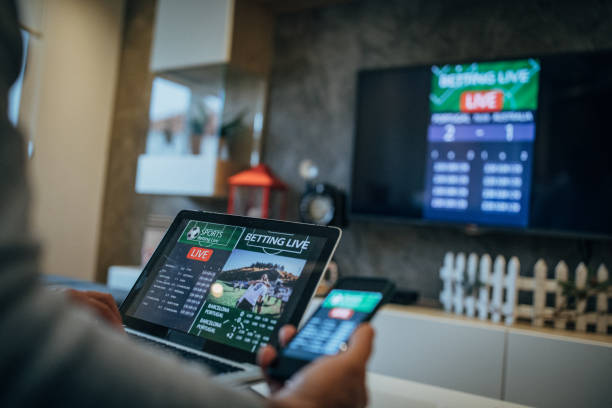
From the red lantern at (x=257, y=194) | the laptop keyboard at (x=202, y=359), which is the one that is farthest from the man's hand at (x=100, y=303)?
the red lantern at (x=257, y=194)

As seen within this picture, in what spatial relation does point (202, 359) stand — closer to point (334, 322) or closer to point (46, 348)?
point (334, 322)

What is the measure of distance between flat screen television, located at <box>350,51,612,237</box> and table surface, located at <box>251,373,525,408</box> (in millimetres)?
1818

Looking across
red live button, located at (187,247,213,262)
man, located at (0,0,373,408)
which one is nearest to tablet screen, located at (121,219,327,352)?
red live button, located at (187,247,213,262)

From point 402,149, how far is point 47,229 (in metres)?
2.63

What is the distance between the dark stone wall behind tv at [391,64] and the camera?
2656mm

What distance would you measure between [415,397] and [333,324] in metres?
0.26

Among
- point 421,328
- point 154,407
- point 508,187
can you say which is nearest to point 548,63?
point 508,187

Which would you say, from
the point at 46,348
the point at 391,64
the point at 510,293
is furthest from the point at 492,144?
the point at 46,348

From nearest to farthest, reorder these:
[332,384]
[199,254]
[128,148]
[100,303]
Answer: [332,384]
[100,303]
[199,254]
[128,148]

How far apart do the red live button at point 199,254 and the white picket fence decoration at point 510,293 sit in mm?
1965

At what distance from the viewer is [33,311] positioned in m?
0.27

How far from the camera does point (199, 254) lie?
2.95ft

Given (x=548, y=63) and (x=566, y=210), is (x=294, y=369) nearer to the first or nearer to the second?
(x=566, y=210)

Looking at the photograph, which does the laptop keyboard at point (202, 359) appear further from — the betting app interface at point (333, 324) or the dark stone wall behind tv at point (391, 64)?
the dark stone wall behind tv at point (391, 64)
